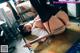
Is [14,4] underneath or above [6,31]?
above

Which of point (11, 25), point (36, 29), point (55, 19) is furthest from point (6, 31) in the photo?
point (55, 19)

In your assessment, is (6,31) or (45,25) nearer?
(45,25)

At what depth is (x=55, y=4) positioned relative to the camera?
327cm

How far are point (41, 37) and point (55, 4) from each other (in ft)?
3.42

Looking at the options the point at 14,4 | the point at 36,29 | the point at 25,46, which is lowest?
the point at 25,46

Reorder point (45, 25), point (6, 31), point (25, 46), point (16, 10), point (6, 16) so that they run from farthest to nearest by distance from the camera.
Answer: point (16, 10)
point (6, 16)
point (6, 31)
point (45, 25)
point (25, 46)

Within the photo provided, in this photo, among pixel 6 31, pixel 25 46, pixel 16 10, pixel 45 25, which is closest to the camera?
pixel 25 46

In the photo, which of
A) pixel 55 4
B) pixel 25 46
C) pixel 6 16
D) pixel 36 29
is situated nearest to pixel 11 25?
pixel 6 16

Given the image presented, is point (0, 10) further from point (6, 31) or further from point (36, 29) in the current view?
point (36, 29)

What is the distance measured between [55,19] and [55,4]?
73 cm

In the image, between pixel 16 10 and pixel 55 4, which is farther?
pixel 16 10

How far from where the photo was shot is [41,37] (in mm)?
2523

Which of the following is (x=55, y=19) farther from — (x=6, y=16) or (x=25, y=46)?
(x=6, y=16)

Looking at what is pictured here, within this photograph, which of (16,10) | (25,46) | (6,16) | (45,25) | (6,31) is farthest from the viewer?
(16,10)
